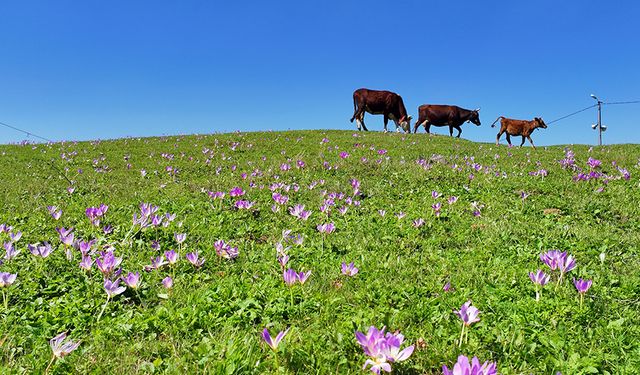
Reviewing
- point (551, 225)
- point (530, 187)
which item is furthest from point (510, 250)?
point (530, 187)

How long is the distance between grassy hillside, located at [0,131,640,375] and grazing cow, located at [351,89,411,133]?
18.8 meters

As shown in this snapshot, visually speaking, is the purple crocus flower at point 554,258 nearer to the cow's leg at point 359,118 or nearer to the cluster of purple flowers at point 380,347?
the cluster of purple flowers at point 380,347

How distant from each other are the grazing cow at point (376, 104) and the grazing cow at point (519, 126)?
6.80 meters

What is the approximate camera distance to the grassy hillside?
2.81 m

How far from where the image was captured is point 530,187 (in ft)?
28.8

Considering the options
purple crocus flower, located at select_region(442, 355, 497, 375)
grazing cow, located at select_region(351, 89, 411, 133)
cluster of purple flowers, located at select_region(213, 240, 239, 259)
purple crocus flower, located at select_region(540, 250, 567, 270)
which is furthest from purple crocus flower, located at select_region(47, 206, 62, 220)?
grazing cow, located at select_region(351, 89, 411, 133)

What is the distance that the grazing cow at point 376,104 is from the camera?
90.2ft

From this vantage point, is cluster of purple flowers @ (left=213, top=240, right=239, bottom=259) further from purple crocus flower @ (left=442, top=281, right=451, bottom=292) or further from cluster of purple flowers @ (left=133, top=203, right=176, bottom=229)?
purple crocus flower @ (left=442, top=281, right=451, bottom=292)

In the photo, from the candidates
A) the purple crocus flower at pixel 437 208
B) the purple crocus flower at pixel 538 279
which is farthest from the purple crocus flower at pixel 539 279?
the purple crocus flower at pixel 437 208

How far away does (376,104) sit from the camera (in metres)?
27.5

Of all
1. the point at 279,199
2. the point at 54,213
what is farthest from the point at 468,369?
the point at 54,213

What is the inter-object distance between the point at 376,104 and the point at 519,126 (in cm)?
1003

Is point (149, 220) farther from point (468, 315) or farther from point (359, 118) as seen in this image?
point (359, 118)

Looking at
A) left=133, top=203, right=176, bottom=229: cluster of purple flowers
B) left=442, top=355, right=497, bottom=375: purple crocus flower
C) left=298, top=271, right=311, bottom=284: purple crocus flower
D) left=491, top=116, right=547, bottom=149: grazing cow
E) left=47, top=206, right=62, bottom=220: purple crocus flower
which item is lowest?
left=442, top=355, right=497, bottom=375: purple crocus flower
